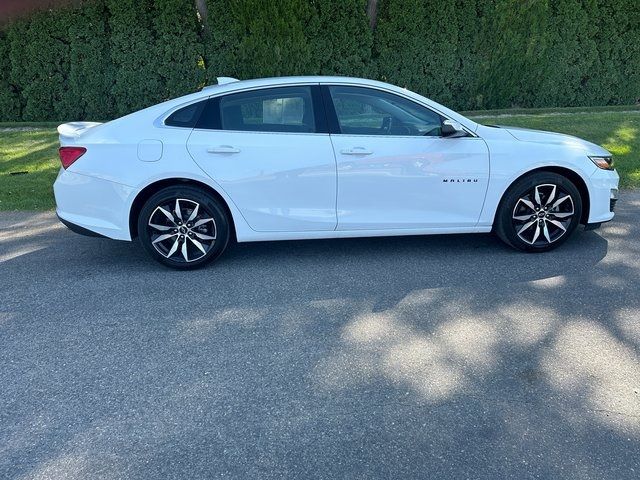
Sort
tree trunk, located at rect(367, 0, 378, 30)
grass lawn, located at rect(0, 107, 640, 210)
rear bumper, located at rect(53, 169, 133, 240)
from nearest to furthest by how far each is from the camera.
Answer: rear bumper, located at rect(53, 169, 133, 240) → grass lawn, located at rect(0, 107, 640, 210) → tree trunk, located at rect(367, 0, 378, 30)

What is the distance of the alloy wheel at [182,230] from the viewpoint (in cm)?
480

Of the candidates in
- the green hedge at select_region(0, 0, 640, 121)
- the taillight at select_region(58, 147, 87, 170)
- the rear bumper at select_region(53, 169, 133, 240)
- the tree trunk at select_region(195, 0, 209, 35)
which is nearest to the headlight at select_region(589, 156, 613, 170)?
the rear bumper at select_region(53, 169, 133, 240)

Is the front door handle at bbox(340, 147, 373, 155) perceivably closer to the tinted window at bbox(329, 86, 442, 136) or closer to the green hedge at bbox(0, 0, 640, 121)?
the tinted window at bbox(329, 86, 442, 136)

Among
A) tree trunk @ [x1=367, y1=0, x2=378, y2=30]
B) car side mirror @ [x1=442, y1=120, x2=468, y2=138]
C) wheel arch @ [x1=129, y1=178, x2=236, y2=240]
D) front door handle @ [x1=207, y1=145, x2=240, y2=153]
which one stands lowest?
wheel arch @ [x1=129, y1=178, x2=236, y2=240]

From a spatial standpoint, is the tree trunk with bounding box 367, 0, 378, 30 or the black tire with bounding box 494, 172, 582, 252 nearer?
the black tire with bounding box 494, 172, 582, 252

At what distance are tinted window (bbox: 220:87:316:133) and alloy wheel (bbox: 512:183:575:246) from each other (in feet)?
6.61

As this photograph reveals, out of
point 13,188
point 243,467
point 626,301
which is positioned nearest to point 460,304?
point 626,301

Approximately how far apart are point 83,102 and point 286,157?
8.47m

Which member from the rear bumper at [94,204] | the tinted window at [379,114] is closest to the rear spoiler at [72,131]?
the rear bumper at [94,204]

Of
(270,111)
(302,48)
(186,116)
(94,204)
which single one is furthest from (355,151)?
(302,48)

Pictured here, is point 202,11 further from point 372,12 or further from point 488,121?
point 488,121

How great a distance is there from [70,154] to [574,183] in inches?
177

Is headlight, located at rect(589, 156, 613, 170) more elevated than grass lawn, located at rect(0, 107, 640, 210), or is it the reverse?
headlight, located at rect(589, 156, 613, 170)

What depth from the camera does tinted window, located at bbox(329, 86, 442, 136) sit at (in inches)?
194
